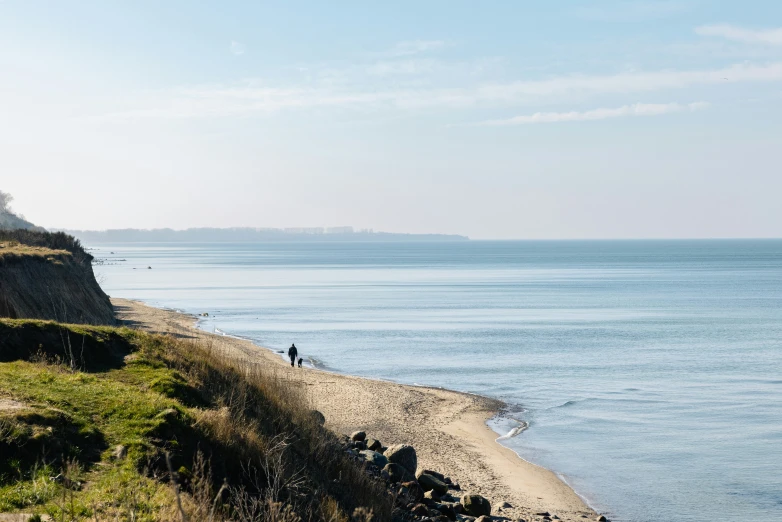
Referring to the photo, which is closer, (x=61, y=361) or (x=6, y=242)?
(x=61, y=361)

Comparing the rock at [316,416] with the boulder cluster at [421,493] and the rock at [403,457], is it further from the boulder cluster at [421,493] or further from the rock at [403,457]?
the rock at [403,457]

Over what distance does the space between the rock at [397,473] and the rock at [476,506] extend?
1439 millimetres

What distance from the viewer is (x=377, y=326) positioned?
216 ft

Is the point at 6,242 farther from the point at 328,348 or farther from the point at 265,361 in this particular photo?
the point at 328,348

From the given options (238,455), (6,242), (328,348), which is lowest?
(328,348)

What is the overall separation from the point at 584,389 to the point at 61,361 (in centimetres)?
2848

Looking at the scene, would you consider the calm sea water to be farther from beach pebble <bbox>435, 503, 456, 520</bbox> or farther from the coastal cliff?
the coastal cliff

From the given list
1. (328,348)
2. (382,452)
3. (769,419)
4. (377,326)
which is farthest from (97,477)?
(377,326)

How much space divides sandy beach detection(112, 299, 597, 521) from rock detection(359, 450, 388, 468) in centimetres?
304

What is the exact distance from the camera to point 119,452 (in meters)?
11.2

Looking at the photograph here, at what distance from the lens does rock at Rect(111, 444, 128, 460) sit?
36.5 feet

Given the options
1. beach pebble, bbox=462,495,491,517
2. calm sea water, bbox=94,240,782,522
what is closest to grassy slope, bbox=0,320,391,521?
beach pebble, bbox=462,495,491,517

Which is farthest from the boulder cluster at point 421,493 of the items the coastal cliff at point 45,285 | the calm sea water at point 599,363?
the coastal cliff at point 45,285

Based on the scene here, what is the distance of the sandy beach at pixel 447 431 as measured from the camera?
2188cm
